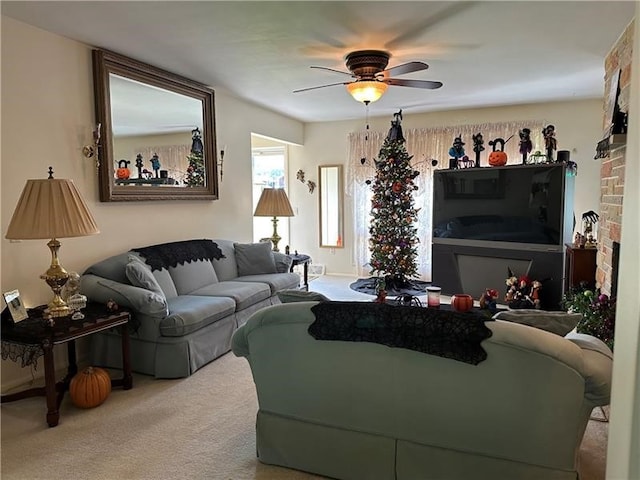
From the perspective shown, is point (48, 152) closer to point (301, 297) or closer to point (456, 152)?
point (301, 297)

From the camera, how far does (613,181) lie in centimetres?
360

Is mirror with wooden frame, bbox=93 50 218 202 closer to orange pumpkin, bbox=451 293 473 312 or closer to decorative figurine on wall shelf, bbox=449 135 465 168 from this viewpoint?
orange pumpkin, bbox=451 293 473 312

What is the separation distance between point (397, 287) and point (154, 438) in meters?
4.28


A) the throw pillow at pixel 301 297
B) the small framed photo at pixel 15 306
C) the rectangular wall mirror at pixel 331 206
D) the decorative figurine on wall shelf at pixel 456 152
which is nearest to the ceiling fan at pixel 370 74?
the throw pillow at pixel 301 297

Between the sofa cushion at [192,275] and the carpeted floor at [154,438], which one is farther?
the sofa cushion at [192,275]

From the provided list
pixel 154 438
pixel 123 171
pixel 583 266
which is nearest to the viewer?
pixel 154 438

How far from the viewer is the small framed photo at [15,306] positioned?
2.79 meters

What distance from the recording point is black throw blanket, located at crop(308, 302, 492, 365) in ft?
5.75

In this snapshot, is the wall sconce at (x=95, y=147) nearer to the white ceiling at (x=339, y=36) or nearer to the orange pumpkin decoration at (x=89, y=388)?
the white ceiling at (x=339, y=36)

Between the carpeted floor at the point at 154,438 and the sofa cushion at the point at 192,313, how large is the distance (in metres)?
0.40

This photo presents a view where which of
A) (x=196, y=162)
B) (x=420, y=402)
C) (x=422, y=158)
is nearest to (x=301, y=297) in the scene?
(x=420, y=402)

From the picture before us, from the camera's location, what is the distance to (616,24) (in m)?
3.20

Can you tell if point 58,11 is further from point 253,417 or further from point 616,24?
point 616,24

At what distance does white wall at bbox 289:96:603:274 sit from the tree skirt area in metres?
0.95
